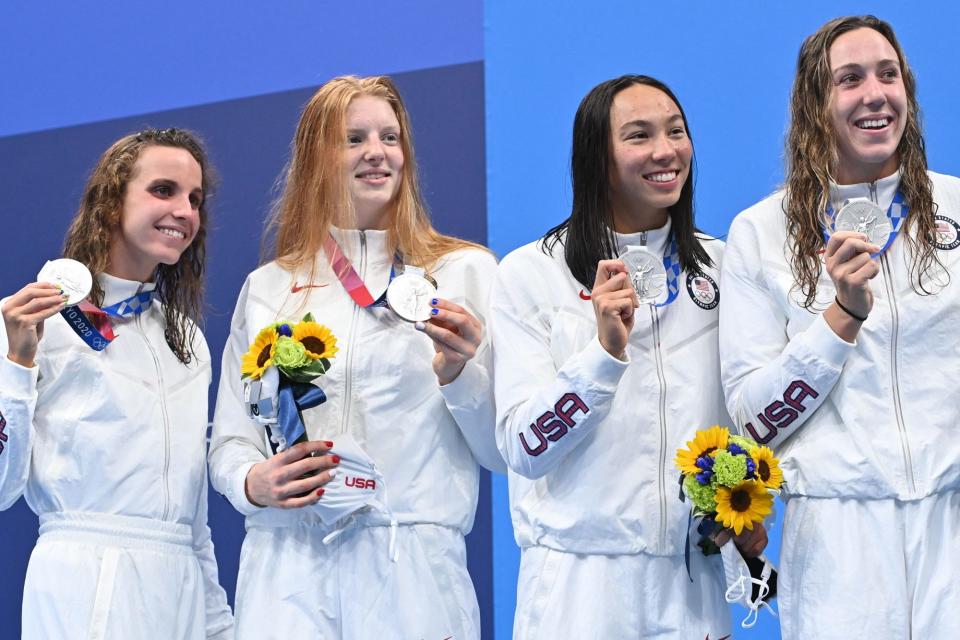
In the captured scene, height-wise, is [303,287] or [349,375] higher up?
[303,287]

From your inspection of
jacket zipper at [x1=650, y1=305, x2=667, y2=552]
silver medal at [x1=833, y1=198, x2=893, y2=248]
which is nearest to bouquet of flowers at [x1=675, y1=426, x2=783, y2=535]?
jacket zipper at [x1=650, y1=305, x2=667, y2=552]

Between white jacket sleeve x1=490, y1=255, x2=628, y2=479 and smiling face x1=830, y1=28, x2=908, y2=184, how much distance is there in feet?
2.30

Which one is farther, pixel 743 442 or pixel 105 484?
pixel 105 484

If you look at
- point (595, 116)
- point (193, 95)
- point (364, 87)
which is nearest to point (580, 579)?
point (595, 116)

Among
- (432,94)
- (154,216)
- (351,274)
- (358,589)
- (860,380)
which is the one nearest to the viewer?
(860,380)

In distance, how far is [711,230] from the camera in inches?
163

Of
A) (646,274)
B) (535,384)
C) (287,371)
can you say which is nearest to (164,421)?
(287,371)

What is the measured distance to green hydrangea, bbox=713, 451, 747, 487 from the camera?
8.05ft

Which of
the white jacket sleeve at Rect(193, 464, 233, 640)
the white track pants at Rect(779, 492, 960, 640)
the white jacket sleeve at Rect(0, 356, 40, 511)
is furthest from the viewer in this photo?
the white jacket sleeve at Rect(193, 464, 233, 640)

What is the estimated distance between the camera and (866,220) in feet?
8.39

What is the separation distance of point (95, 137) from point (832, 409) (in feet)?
11.8

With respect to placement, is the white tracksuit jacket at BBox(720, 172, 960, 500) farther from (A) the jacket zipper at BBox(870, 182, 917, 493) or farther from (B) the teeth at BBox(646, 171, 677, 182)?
(B) the teeth at BBox(646, 171, 677, 182)

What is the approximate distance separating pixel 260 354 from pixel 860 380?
129 centimetres

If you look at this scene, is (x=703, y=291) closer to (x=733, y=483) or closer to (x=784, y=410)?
(x=784, y=410)
